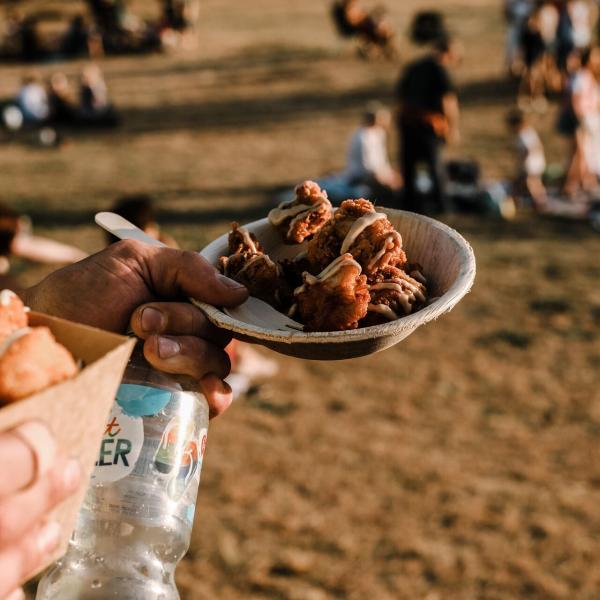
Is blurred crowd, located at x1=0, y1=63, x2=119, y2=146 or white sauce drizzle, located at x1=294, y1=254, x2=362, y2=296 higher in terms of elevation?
white sauce drizzle, located at x1=294, y1=254, x2=362, y2=296

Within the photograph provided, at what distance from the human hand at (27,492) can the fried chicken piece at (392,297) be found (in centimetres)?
87

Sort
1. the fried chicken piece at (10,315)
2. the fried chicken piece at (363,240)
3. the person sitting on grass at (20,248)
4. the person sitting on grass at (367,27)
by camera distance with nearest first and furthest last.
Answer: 1. the fried chicken piece at (10,315)
2. the fried chicken piece at (363,240)
3. the person sitting on grass at (20,248)
4. the person sitting on grass at (367,27)

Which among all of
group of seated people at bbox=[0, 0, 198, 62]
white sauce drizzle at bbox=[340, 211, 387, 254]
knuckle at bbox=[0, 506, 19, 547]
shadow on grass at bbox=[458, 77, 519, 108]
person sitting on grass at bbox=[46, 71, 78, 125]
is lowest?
shadow on grass at bbox=[458, 77, 519, 108]

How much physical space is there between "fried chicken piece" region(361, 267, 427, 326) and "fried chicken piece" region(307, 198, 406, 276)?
5 centimetres

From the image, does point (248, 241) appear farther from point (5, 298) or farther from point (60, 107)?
point (60, 107)

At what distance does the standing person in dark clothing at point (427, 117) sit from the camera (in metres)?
9.62

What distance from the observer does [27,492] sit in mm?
1290

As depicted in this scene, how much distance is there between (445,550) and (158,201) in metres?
7.88

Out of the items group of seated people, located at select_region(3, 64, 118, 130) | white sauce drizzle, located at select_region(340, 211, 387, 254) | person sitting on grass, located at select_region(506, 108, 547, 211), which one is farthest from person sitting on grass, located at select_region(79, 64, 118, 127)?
white sauce drizzle, located at select_region(340, 211, 387, 254)

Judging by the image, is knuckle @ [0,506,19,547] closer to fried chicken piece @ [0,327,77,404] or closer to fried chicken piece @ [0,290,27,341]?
fried chicken piece @ [0,327,77,404]

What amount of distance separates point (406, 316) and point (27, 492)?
0.99 m

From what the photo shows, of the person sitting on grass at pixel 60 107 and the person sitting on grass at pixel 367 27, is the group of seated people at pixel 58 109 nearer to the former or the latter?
the person sitting on grass at pixel 60 107

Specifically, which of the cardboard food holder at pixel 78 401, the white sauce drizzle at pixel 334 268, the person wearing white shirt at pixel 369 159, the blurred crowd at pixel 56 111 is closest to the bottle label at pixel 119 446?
the cardboard food holder at pixel 78 401

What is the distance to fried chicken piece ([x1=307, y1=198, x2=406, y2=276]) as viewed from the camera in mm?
1986
